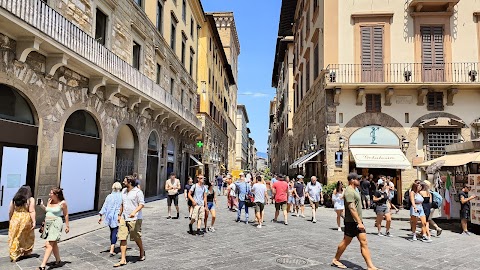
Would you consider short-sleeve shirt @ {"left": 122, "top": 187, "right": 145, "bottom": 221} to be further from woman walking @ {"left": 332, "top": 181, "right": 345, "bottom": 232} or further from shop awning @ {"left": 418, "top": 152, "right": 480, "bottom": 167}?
shop awning @ {"left": 418, "top": 152, "right": 480, "bottom": 167}

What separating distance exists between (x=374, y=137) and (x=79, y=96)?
13.2 meters

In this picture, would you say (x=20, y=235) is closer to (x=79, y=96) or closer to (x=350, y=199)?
(x=350, y=199)

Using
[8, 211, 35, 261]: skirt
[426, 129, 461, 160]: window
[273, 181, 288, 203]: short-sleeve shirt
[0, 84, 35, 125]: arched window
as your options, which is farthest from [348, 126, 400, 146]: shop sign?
[8, 211, 35, 261]: skirt

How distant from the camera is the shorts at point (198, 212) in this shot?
901 cm

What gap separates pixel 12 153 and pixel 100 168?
13.4 feet

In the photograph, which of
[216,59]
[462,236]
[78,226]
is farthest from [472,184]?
[216,59]

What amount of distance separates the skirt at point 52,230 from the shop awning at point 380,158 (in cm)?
1309

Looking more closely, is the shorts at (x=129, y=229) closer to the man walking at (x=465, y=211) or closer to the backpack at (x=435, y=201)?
the backpack at (x=435, y=201)

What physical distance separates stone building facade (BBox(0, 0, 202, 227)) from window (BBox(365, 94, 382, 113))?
10301 millimetres

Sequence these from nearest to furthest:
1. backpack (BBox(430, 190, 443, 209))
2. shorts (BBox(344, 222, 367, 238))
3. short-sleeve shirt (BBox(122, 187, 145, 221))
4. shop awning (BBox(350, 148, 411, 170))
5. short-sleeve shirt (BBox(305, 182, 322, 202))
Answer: shorts (BBox(344, 222, 367, 238))
short-sleeve shirt (BBox(122, 187, 145, 221))
backpack (BBox(430, 190, 443, 209))
short-sleeve shirt (BBox(305, 182, 322, 202))
shop awning (BBox(350, 148, 411, 170))

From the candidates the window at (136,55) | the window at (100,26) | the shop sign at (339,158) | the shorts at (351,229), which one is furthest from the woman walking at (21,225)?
the shop sign at (339,158)

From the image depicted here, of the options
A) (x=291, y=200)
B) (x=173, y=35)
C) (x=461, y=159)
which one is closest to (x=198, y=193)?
(x=291, y=200)

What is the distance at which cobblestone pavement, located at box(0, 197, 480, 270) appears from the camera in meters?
6.32

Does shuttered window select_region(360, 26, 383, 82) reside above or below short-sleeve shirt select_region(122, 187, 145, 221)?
above
